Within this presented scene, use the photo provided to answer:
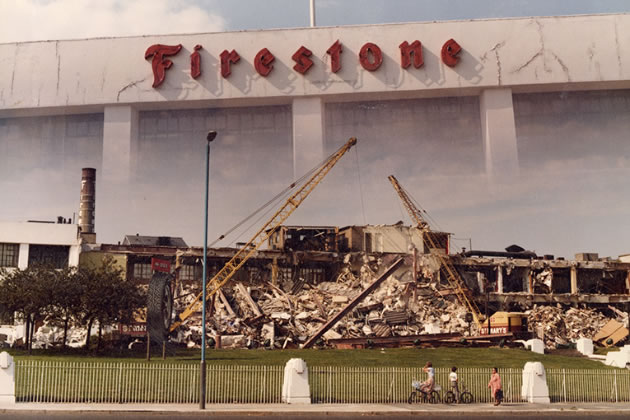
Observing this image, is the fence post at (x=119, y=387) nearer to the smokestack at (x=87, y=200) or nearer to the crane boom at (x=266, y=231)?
the crane boom at (x=266, y=231)

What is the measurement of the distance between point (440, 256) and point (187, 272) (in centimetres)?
2624

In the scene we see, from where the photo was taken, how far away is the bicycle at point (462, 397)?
28.4m

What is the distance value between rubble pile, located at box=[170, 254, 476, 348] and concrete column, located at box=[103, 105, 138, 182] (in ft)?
43.5

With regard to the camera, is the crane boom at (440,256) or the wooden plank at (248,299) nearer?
the wooden plank at (248,299)

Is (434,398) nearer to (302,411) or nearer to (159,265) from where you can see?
(302,411)

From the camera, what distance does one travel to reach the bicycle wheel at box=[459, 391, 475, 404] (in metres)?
28.6

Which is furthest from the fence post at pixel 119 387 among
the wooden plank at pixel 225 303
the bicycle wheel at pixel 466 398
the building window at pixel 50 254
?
the building window at pixel 50 254

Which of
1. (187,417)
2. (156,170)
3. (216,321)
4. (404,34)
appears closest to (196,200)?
(156,170)

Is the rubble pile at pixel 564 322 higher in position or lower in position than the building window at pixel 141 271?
lower

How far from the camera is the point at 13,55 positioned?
219 ft

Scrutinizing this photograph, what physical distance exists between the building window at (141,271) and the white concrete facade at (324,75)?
5.86 metres

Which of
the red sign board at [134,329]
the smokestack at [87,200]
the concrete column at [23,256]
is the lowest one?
the red sign board at [134,329]

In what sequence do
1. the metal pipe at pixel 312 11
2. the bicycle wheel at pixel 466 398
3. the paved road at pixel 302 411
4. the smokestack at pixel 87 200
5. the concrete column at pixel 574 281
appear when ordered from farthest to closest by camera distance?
the concrete column at pixel 574 281
the smokestack at pixel 87 200
the metal pipe at pixel 312 11
the bicycle wheel at pixel 466 398
the paved road at pixel 302 411

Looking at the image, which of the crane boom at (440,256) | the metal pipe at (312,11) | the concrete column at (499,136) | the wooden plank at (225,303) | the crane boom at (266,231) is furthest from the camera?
the crane boom at (440,256)
